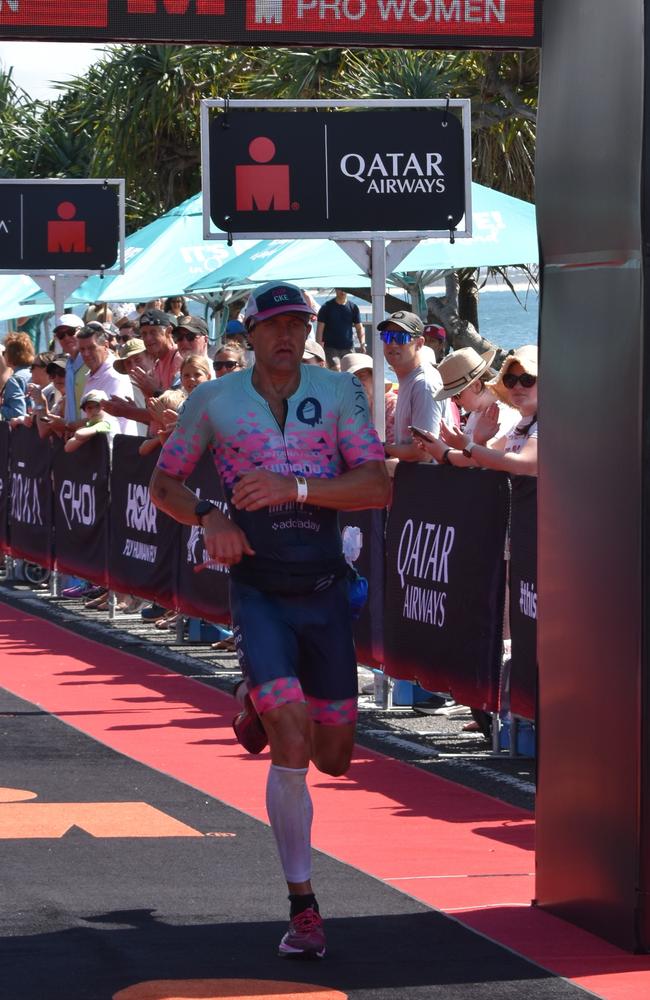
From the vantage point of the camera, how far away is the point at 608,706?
635 centimetres

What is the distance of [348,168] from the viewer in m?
11.0

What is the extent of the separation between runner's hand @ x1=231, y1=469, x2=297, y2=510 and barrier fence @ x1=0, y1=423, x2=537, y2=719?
2.28 m

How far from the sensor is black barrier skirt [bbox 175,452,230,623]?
13.4 m

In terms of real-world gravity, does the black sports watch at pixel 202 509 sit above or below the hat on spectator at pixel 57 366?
below

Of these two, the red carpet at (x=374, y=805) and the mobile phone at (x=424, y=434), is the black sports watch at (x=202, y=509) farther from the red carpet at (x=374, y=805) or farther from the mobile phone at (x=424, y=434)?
the mobile phone at (x=424, y=434)

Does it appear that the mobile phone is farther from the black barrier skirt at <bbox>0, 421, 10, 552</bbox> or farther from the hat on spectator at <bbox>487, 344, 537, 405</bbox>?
the black barrier skirt at <bbox>0, 421, 10, 552</bbox>

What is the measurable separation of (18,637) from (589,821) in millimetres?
9079

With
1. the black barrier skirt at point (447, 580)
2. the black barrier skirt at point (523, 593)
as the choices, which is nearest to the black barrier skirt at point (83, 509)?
the black barrier skirt at point (447, 580)

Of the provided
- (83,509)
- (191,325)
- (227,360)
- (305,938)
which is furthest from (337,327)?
(305,938)

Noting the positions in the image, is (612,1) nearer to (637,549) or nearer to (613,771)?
(637,549)

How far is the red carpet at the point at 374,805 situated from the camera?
646 centimetres

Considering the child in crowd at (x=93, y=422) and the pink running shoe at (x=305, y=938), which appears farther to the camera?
the child in crowd at (x=93, y=422)

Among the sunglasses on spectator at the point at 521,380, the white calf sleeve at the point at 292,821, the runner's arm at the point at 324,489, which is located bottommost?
the white calf sleeve at the point at 292,821

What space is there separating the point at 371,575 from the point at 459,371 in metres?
1.27
